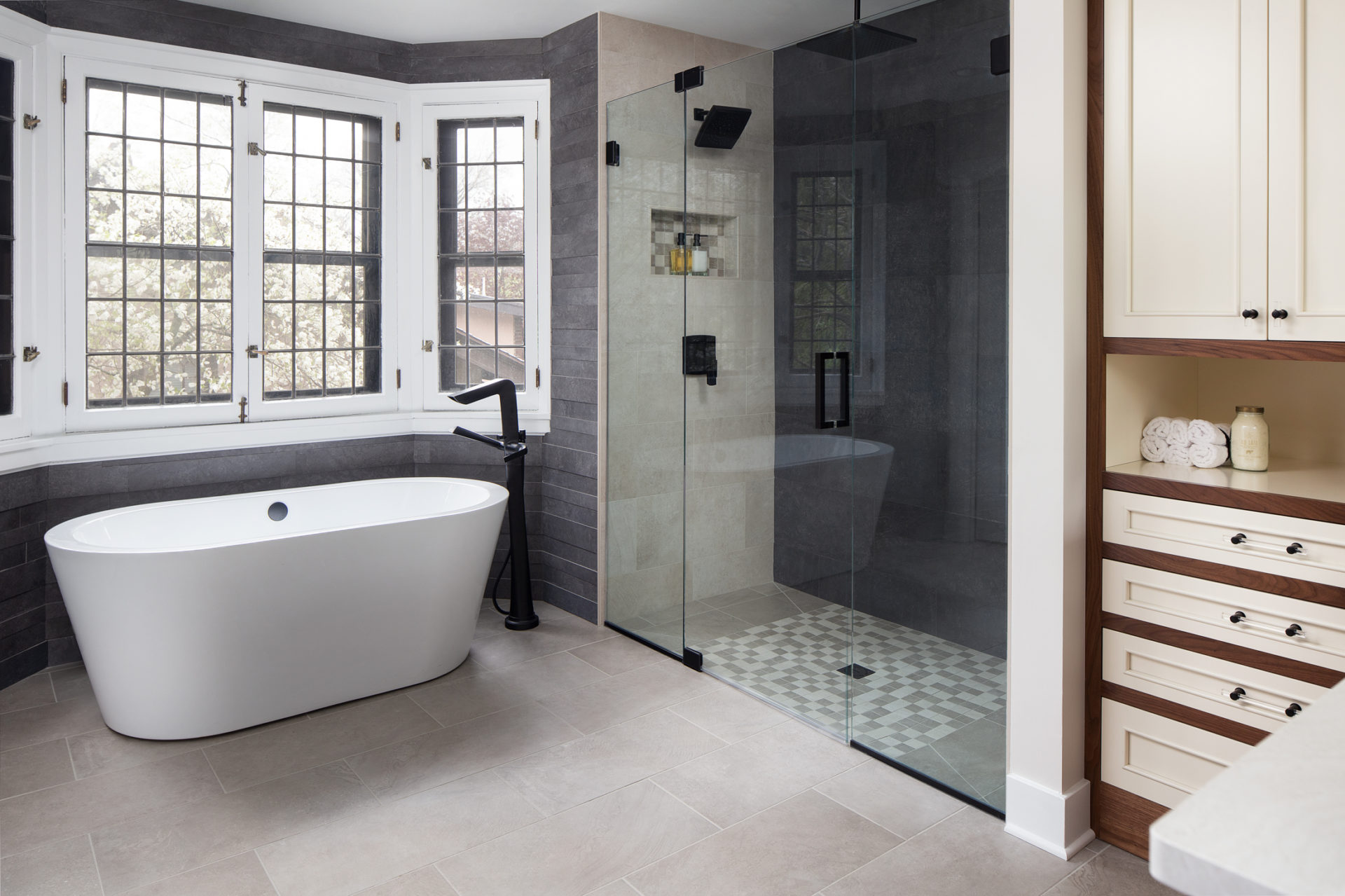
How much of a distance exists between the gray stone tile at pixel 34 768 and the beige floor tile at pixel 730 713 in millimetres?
1880

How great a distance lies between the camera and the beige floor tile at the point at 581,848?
7.04ft

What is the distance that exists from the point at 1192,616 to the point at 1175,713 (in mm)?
241

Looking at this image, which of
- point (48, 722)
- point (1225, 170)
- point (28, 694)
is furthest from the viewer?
point (28, 694)

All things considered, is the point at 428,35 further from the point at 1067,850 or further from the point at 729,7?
the point at 1067,850

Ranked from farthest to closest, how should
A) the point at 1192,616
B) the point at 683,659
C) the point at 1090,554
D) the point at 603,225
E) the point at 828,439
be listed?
the point at 603,225 < the point at 683,659 < the point at 828,439 < the point at 1090,554 < the point at 1192,616

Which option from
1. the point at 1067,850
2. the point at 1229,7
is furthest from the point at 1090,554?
the point at 1229,7

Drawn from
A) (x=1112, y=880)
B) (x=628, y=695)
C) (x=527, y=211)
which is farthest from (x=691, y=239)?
(x=1112, y=880)

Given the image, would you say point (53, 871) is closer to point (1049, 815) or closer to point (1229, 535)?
point (1049, 815)

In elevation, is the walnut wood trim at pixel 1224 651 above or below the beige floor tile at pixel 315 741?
above

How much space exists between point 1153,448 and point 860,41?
142 centimetres

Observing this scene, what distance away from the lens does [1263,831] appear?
2.24 ft

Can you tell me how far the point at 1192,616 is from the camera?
2.08 metres

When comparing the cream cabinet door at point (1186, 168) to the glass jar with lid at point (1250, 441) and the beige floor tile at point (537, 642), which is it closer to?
the glass jar with lid at point (1250, 441)

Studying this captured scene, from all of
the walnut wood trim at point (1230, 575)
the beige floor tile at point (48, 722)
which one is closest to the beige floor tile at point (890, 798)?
the walnut wood trim at point (1230, 575)
